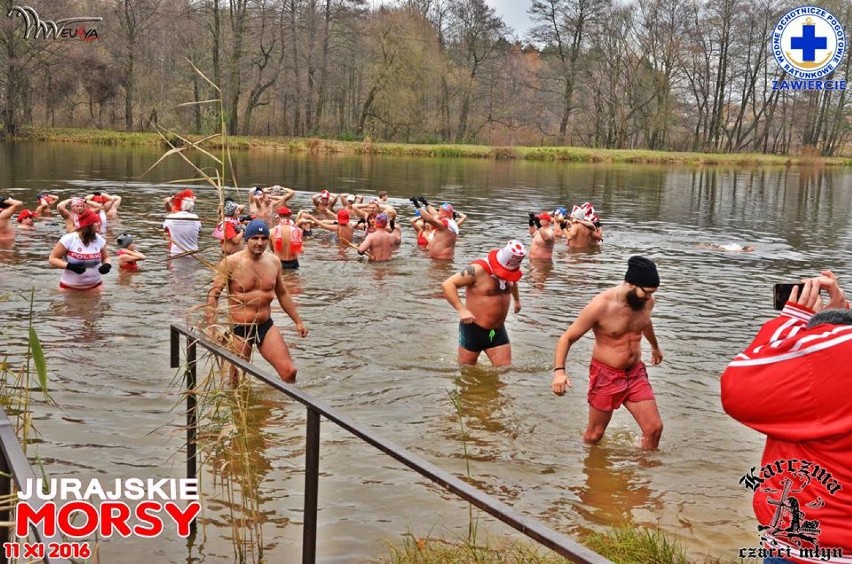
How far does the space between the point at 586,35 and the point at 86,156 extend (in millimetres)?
37810

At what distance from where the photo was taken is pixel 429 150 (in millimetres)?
54531

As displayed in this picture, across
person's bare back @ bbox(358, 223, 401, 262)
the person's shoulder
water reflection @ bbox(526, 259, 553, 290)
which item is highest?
the person's shoulder

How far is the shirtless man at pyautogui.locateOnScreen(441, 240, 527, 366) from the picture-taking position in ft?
26.3

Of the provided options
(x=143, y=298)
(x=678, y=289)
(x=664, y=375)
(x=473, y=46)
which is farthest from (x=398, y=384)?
(x=473, y=46)

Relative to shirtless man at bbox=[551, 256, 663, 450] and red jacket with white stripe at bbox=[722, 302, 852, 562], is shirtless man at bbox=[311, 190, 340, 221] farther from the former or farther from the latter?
red jacket with white stripe at bbox=[722, 302, 852, 562]

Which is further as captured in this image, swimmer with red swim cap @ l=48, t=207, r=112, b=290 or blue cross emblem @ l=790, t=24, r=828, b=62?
blue cross emblem @ l=790, t=24, r=828, b=62

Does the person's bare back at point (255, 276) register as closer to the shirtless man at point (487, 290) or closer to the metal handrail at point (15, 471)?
the shirtless man at point (487, 290)

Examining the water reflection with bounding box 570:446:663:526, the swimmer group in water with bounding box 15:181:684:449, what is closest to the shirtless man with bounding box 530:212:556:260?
the swimmer group in water with bounding box 15:181:684:449

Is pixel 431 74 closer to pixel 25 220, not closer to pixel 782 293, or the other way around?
pixel 25 220

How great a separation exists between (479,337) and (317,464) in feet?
16.6

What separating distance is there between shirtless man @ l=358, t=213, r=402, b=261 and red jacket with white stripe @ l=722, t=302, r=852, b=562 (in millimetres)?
12845

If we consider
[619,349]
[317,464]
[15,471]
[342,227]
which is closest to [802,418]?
A: [317,464]

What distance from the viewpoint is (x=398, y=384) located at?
28.0ft

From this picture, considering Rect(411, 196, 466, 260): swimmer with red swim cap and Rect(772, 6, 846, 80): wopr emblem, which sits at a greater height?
Rect(772, 6, 846, 80): wopr emblem
